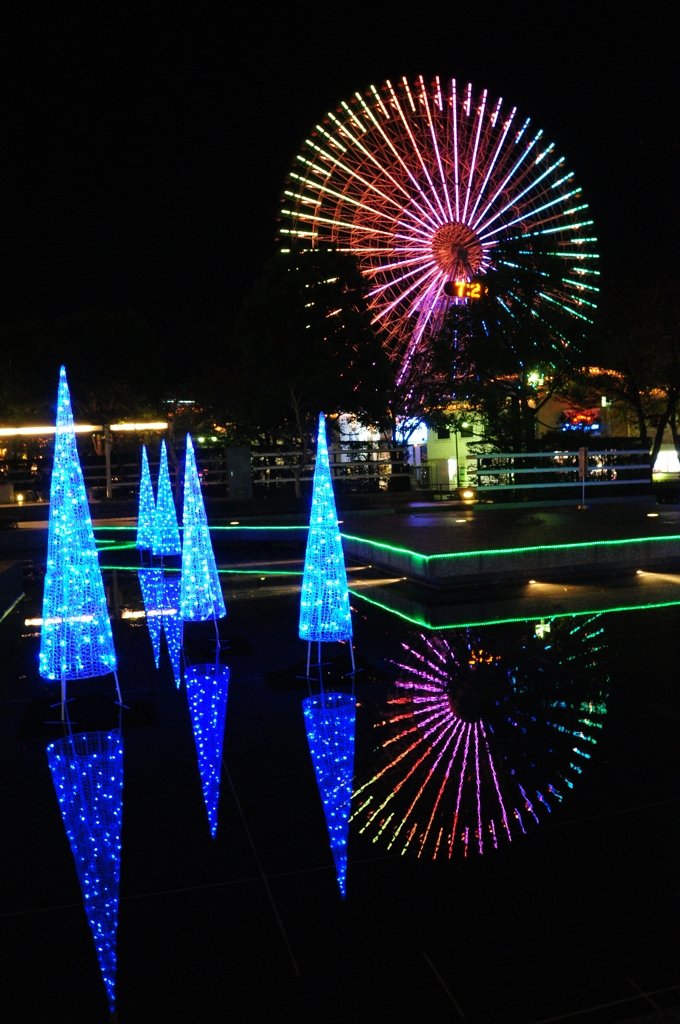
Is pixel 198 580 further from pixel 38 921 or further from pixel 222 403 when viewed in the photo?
pixel 222 403

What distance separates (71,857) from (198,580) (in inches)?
162

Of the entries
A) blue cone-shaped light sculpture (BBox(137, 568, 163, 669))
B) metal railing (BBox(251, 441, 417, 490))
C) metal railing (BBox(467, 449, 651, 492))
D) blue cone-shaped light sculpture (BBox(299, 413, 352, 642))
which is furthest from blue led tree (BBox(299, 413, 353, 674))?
metal railing (BBox(251, 441, 417, 490))

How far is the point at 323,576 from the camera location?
6027 mm

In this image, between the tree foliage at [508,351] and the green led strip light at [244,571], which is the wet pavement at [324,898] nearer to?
the green led strip light at [244,571]

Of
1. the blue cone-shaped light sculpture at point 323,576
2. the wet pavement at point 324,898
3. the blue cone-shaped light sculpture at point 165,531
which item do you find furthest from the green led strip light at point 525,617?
the blue cone-shaped light sculpture at point 165,531

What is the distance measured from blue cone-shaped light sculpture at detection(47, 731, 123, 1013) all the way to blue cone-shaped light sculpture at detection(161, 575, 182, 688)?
1.29 metres

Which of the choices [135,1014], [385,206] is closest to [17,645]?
[135,1014]

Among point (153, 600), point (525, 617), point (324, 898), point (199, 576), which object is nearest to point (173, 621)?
point (199, 576)

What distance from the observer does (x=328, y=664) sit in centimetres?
628

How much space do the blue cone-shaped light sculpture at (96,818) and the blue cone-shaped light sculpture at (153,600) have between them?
1.85 m

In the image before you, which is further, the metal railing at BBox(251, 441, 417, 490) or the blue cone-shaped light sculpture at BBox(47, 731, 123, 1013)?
the metal railing at BBox(251, 441, 417, 490)

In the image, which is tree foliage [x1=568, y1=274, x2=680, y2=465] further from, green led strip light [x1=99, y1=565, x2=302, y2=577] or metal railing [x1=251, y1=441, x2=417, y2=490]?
green led strip light [x1=99, y1=565, x2=302, y2=577]

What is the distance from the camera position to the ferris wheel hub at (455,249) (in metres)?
24.5

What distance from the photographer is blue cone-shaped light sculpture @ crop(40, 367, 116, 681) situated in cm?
525
